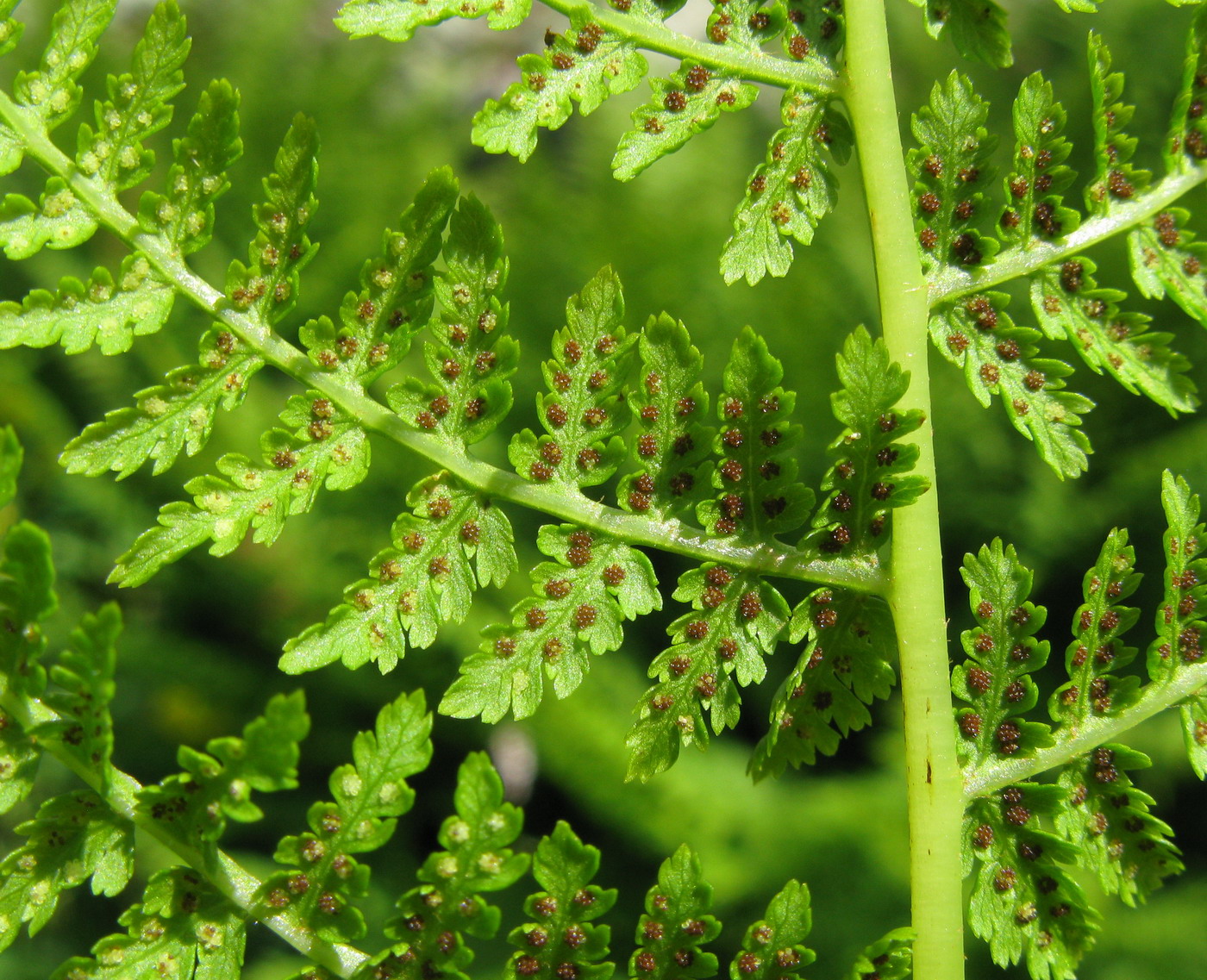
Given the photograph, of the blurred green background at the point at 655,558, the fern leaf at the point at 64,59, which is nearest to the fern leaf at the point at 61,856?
the fern leaf at the point at 64,59

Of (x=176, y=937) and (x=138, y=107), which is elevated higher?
(x=138, y=107)

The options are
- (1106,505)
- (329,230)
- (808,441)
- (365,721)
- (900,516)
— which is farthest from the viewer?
(329,230)

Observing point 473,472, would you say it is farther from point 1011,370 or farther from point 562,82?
point 1011,370

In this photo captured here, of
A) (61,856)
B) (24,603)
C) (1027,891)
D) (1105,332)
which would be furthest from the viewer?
(1105,332)

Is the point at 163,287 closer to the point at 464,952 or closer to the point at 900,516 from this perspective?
the point at 464,952

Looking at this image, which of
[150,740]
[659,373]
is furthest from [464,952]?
[150,740]

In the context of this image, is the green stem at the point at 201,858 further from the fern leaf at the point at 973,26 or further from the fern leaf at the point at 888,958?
the fern leaf at the point at 973,26

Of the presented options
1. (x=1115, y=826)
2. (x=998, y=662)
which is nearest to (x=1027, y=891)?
(x=1115, y=826)
